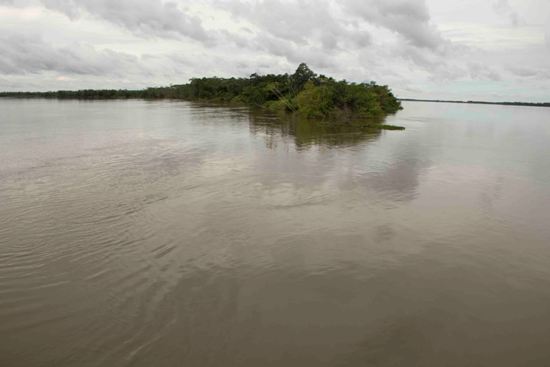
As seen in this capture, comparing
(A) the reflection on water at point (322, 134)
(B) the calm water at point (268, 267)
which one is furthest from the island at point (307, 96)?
(B) the calm water at point (268, 267)

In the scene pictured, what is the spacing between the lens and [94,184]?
18234 mm

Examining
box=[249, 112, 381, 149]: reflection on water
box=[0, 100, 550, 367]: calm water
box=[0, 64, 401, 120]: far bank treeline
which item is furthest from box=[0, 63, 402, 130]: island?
box=[0, 100, 550, 367]: calm water

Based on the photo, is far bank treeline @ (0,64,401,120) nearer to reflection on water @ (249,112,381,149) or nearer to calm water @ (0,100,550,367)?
reflection on water @ (249,112,381,149)

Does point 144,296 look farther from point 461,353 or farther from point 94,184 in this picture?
point 94,184

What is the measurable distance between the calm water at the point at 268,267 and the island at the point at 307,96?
3428cm

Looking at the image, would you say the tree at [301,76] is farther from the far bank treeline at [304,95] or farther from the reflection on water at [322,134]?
the reflection on water at [322,134]

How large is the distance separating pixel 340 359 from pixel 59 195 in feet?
46.7

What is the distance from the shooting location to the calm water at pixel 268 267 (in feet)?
25.3

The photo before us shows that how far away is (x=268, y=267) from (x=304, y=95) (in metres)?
54.4

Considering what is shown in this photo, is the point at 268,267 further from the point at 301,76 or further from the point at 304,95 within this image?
the point at 301,76

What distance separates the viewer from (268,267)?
10.8 metres

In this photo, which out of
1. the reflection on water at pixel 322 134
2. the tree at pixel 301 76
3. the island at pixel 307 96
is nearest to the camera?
the reflection on water at pixel 322 134

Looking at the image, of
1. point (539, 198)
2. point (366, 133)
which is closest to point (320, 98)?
point (366, 133)

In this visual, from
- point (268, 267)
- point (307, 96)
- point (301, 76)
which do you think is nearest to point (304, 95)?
point (307, 96)
